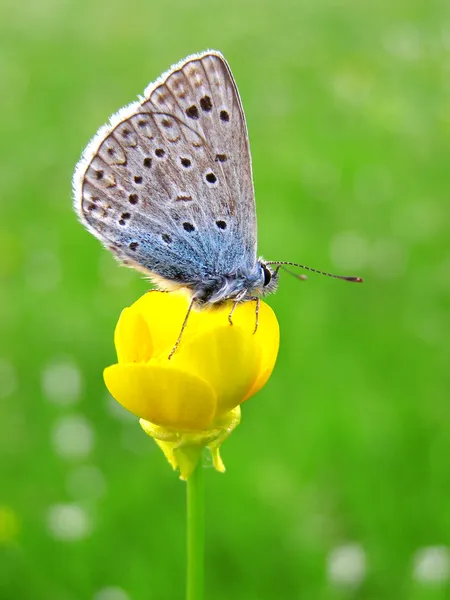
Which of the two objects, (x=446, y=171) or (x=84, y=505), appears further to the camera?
(x=446, y=171)

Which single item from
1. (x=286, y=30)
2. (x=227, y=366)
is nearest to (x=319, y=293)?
(x=227, y=366)

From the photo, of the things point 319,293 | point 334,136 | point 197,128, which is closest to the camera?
point 197,128

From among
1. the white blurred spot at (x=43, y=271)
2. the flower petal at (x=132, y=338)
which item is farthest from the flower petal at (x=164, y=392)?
the white blurred spot at (x=43, y=271)

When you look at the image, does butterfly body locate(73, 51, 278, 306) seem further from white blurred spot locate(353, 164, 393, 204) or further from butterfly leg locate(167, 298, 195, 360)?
white blurred spot locate(353, 164, 393, 204)

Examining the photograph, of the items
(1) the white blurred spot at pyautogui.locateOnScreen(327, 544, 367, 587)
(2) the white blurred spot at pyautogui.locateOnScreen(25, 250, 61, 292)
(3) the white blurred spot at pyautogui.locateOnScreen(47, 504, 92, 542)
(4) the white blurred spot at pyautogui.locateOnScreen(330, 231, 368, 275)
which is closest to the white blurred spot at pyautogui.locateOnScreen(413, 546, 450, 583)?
(1) the white blurred spot at pyautogui.locateOnScreen(327, 544, 367, 587)

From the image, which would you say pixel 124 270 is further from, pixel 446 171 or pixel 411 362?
pixel 446 171

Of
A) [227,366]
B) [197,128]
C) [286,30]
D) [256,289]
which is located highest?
[286,30]

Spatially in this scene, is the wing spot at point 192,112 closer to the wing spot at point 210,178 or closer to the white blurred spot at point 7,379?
the wing spot at point 210,178
